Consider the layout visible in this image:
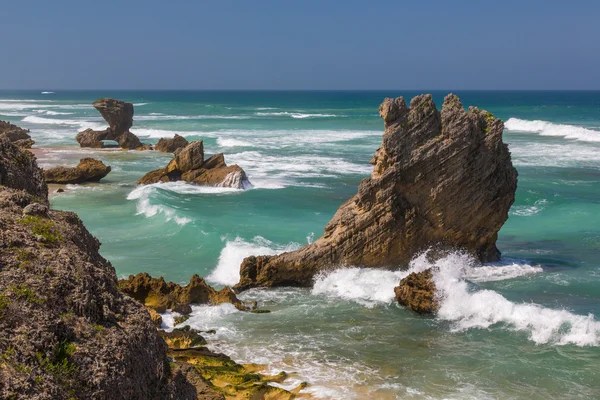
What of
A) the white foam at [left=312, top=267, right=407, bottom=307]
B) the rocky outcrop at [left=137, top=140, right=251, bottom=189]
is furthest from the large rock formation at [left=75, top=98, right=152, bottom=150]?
the white foam at [left=312, top=267, right=407, bottom=307]

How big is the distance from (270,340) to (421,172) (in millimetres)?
7116

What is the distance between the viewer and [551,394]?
12273 millimetres

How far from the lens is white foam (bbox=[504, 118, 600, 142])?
6969cm

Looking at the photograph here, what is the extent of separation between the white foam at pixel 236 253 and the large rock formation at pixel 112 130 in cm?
3483

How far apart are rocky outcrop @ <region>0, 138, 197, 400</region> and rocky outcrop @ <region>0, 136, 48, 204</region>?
0.69m

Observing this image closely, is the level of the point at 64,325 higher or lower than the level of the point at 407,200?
higher

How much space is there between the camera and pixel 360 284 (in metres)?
18.4

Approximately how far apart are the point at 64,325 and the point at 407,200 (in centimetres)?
1416

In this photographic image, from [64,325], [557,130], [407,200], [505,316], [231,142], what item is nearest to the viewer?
[64,325]

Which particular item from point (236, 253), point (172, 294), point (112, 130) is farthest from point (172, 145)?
point (172, 294)

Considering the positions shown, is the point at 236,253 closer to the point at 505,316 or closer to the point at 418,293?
the point at 418,293

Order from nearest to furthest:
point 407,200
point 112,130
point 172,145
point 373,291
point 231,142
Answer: point 373,291 → point 407,200 → point 172,145 → point 112,130 → point 231,142

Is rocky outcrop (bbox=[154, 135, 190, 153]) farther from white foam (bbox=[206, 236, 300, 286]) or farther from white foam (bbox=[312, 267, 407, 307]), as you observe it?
white foam (bbox=[312, 267, 407, 307])

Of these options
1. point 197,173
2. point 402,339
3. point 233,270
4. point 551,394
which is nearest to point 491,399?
point 551,394
